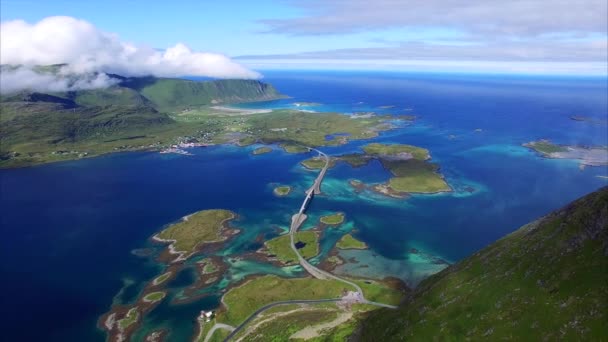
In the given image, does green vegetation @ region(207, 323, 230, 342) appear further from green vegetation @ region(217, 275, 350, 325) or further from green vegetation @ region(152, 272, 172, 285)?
green vegetation @ region(152, 272, 172, 285)

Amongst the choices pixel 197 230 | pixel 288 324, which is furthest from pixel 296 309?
pixel 197 230

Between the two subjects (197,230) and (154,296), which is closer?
(154,296)

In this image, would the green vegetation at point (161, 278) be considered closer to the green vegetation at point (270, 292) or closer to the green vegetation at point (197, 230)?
the green vegetation at point (197, 230)

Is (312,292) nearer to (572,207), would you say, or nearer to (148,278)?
(148,278)

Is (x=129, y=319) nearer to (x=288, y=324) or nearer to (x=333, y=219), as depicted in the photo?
(x=288, y=324)

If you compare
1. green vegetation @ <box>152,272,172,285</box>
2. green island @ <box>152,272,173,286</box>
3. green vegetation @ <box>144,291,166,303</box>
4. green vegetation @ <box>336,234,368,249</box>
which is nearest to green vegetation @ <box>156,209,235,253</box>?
green island @ <box>152,272,173,286</box>

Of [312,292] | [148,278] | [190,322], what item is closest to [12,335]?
[148,278]
